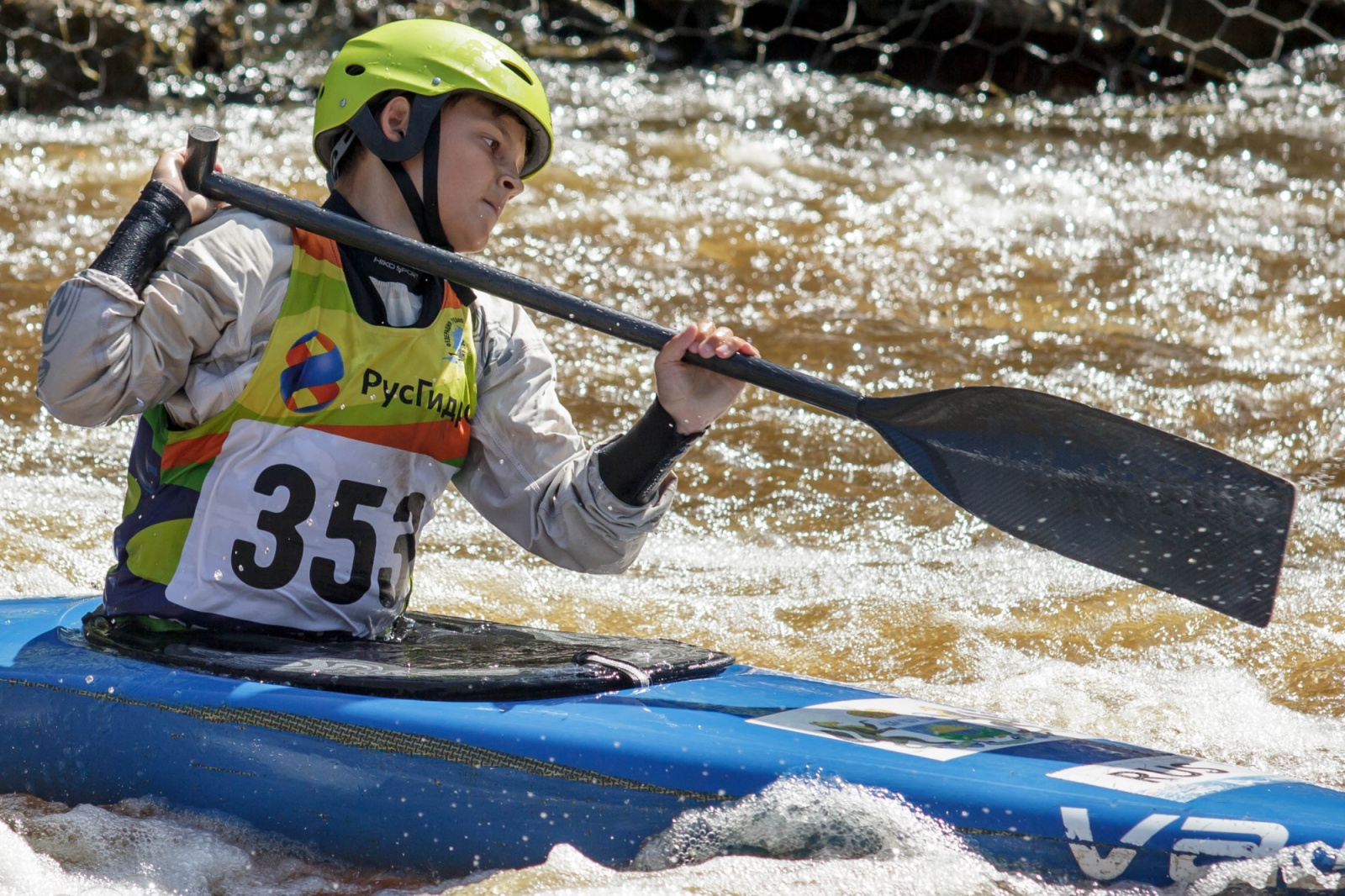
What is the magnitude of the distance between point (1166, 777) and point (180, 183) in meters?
1.60

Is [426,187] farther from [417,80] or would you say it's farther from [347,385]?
[347,385]

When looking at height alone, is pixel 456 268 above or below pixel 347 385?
above

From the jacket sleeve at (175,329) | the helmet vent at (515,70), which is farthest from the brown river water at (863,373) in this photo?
the helmet vent at (515,70)

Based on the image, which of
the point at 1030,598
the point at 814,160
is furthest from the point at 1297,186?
the point at 1030,598

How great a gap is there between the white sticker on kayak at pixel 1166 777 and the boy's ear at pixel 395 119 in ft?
4.36

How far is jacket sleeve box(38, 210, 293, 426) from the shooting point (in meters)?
1.79

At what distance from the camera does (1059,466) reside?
6.83ft

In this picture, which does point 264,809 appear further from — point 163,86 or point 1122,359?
point 163,86

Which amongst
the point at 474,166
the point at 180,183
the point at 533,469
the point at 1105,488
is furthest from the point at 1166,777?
the point at 180,183

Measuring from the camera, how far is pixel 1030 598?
321 centimetres

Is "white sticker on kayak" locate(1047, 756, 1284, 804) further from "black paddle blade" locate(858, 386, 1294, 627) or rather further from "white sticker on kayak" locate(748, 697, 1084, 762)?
"black paddle blade" locate(858, 386, 1294, 627)

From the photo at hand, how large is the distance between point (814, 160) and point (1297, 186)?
2196 millimetres

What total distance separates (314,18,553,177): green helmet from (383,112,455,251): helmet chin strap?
0.02 metres

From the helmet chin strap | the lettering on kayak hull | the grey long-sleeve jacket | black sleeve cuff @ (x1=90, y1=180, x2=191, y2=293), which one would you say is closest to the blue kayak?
the lettering on kayak hull
